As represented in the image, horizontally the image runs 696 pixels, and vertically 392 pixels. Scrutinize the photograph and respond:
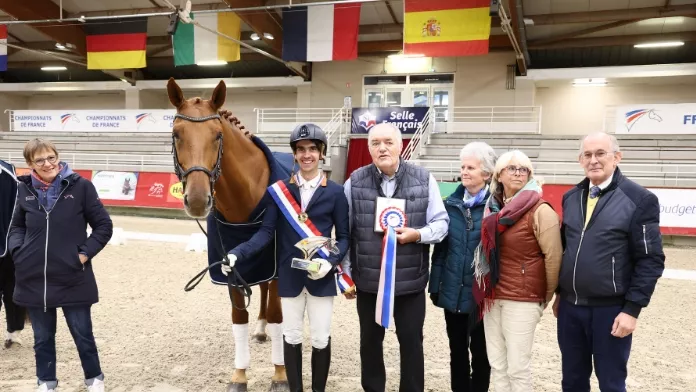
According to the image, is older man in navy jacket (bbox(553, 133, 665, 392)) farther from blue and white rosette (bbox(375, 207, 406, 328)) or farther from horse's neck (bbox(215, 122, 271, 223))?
horse's neck (bbox(215, 122, 271, 223))

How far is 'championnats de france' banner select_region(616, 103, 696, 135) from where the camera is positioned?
40.7 ft

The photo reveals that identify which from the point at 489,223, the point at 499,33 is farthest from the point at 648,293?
the point at 499,33

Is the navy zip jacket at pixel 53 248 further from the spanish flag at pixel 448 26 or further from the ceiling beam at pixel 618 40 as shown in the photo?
the ceiling beam at pixel 618 40

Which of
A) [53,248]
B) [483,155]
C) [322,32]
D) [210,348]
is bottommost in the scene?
[210,348]

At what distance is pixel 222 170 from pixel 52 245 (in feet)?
3.40

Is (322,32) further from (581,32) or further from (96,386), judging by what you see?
(96,386)

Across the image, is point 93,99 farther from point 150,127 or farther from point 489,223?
point 489,223

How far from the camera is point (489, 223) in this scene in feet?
6.93

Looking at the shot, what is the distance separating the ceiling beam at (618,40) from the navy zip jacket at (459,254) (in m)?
15.7

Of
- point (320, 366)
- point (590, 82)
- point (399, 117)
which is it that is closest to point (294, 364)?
point (320, 366)

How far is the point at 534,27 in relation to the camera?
15.1 m

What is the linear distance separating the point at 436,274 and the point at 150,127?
17.1m

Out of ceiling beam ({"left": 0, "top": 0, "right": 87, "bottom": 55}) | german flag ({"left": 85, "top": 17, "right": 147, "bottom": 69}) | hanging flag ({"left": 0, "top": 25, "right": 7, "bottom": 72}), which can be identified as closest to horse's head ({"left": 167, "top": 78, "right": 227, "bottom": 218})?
german flag ({"left": 85, "top": 17, "right": 147, "bottom": 69})

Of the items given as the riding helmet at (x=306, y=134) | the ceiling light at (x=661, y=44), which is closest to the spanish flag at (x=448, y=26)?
the ceiling light at (x=661, y=44)
